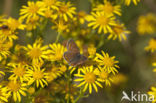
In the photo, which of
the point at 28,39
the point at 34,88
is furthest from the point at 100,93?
the point at 34,88

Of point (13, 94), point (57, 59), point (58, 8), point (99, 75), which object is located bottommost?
point (13, 94)

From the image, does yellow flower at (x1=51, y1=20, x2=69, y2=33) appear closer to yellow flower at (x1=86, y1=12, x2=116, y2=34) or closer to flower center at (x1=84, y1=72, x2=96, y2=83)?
yellow flower at (x1=86, y1=12, x2=116, y2=34)

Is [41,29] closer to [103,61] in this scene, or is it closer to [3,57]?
[3,57]

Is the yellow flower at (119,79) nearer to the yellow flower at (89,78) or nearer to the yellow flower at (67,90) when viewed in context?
the yellow flower at (67,90)

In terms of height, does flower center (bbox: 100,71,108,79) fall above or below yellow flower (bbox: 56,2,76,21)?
below

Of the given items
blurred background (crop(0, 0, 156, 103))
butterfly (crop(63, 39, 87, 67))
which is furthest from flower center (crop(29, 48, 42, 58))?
blurred background (crop(0, 0, 156, 103))
